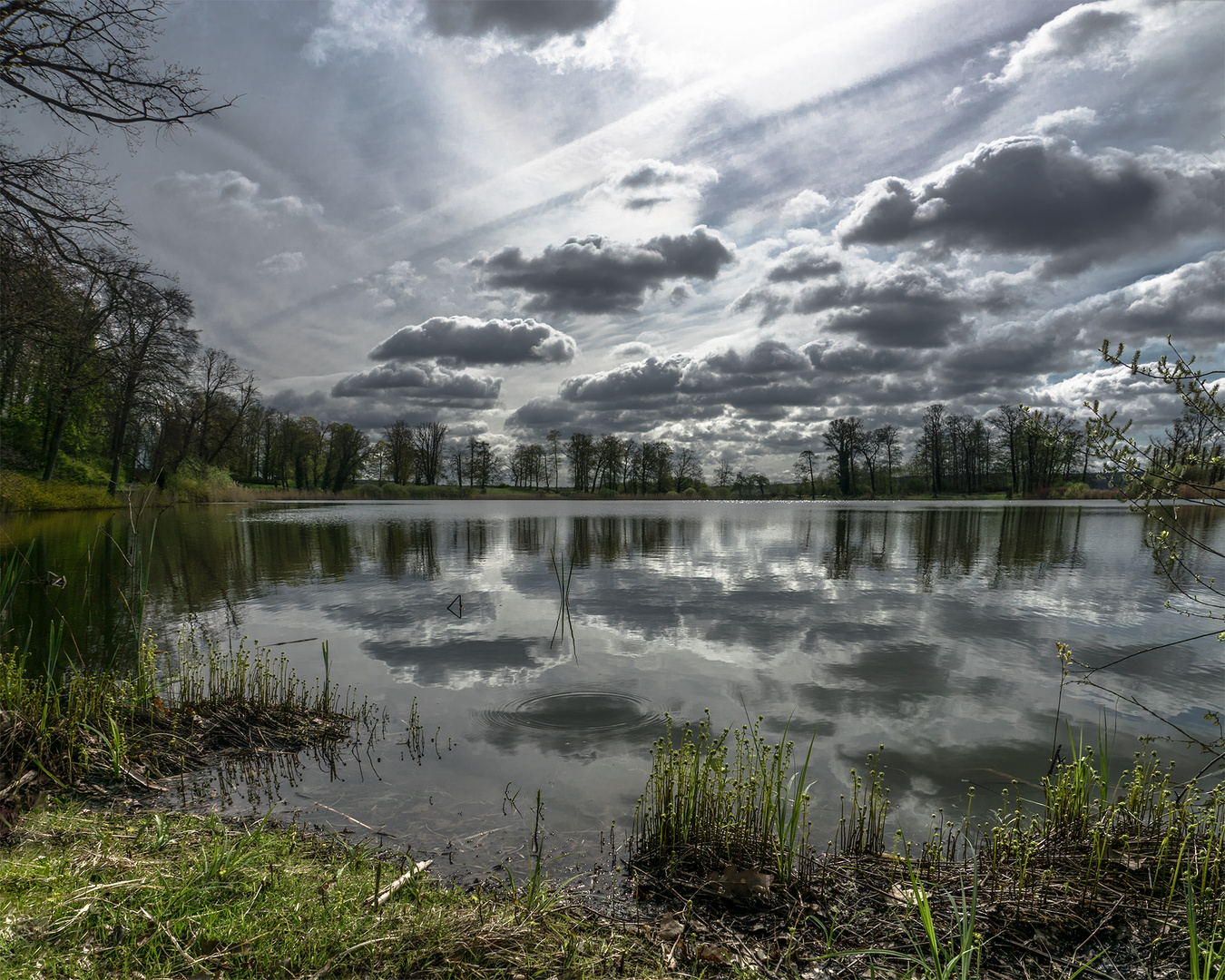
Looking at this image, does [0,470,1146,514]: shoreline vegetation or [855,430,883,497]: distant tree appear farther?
[855,430,883,497]: distant tree

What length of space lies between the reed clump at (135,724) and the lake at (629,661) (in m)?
0.51

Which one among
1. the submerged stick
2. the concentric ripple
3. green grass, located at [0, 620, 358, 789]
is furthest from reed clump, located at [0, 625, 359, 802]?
the submerged stick

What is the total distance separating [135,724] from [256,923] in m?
4.06

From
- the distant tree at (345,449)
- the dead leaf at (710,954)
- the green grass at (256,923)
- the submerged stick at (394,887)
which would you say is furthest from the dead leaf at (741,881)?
the distant tree at (345,449)

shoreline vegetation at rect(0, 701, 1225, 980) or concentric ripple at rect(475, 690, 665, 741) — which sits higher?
shoreline vegetation at rect(0, 701, 1225, 980)

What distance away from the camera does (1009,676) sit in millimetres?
8195

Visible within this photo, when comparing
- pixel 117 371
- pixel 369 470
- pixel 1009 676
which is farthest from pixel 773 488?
pixel 1009 676

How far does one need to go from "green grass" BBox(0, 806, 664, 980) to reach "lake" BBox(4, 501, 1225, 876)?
0.96m

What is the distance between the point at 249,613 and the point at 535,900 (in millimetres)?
10614

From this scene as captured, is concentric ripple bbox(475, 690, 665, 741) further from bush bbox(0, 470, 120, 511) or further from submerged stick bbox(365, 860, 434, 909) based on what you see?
bush bbox(0, 470, 120, 511)

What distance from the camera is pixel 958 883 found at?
358cm

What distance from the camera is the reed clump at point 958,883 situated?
3.04 meters

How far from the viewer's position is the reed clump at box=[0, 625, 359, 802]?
4914 mm

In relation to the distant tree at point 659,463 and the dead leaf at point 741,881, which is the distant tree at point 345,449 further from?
the dead leaf at point 741,881
